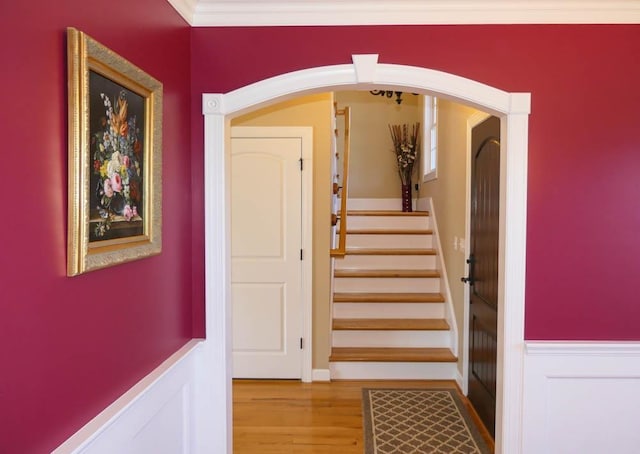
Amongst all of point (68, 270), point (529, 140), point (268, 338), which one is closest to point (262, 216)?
point (268, 338)

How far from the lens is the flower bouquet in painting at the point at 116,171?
1.29m

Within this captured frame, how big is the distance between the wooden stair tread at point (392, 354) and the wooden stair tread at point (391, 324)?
18 centimetres

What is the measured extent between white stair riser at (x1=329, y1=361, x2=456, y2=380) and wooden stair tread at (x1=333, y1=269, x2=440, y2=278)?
88 centimetres

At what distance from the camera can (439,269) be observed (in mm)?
4410

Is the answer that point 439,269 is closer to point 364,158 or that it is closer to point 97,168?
point 364,158

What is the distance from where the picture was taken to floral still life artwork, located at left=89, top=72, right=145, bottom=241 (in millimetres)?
1277

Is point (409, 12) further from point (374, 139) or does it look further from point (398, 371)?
point (374, 139)

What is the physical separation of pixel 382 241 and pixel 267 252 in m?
1.67

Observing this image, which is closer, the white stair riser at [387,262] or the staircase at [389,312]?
the staircase at [389,312]

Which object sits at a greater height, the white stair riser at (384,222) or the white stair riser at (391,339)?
the white stair riser at (384,222)

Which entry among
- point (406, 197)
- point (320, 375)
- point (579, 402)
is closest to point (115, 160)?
point (579, 402)

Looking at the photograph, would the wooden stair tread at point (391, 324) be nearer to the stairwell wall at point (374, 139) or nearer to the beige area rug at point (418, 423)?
the beige area rug at point (418, 423)

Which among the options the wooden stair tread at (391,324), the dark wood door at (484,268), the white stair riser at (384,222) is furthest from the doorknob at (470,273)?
the white stair riser at (384,222)

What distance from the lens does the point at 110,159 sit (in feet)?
4.44
